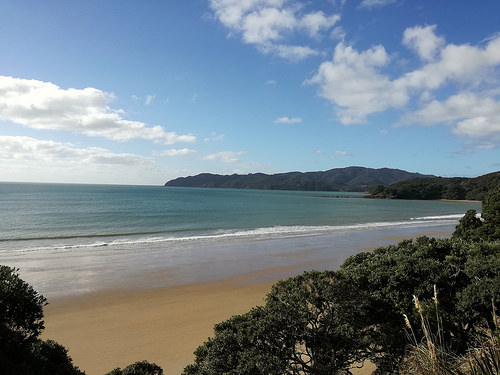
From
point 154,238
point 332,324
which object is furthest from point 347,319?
point 154,238

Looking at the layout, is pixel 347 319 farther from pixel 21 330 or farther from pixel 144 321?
pixel 144 321

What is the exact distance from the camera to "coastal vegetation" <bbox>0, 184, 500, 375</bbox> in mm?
4246

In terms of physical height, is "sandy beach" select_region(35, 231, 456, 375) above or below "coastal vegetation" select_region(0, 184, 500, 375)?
below

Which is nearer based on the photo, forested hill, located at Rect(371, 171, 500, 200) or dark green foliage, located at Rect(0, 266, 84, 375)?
dark green foliage, located at Rect(0, 266, 84, 375)

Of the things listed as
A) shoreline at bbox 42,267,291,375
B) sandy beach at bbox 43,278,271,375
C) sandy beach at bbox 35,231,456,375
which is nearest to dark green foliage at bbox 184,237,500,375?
sandy beach at bbox 35,231,456,375

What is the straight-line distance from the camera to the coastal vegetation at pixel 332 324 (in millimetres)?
4246

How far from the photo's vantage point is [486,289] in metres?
5.28

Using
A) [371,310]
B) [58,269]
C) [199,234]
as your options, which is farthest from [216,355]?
[199,234]

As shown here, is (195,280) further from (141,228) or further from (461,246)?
(141,228)

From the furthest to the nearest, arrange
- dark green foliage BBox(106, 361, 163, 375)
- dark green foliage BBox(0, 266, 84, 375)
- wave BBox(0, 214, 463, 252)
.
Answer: wave BBox(0, 214, 463, 252) < dark green foliage BBox(106, 361, 163, 375) < dark green foliage BBox(0, 266, 84, 375)

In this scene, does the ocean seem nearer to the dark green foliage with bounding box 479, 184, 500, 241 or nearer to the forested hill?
the dark green foliage with bounding box 479, 184, 500, 241

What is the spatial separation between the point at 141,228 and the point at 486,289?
33499 mm

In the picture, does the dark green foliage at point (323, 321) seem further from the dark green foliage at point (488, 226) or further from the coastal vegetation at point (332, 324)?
the dark green foliage at point (488, 226)

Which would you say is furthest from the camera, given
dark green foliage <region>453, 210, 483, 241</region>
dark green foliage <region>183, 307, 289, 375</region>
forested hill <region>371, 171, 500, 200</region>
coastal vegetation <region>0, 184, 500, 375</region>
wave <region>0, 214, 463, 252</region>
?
forested hill <region>371, 171, 500, 200</region>
